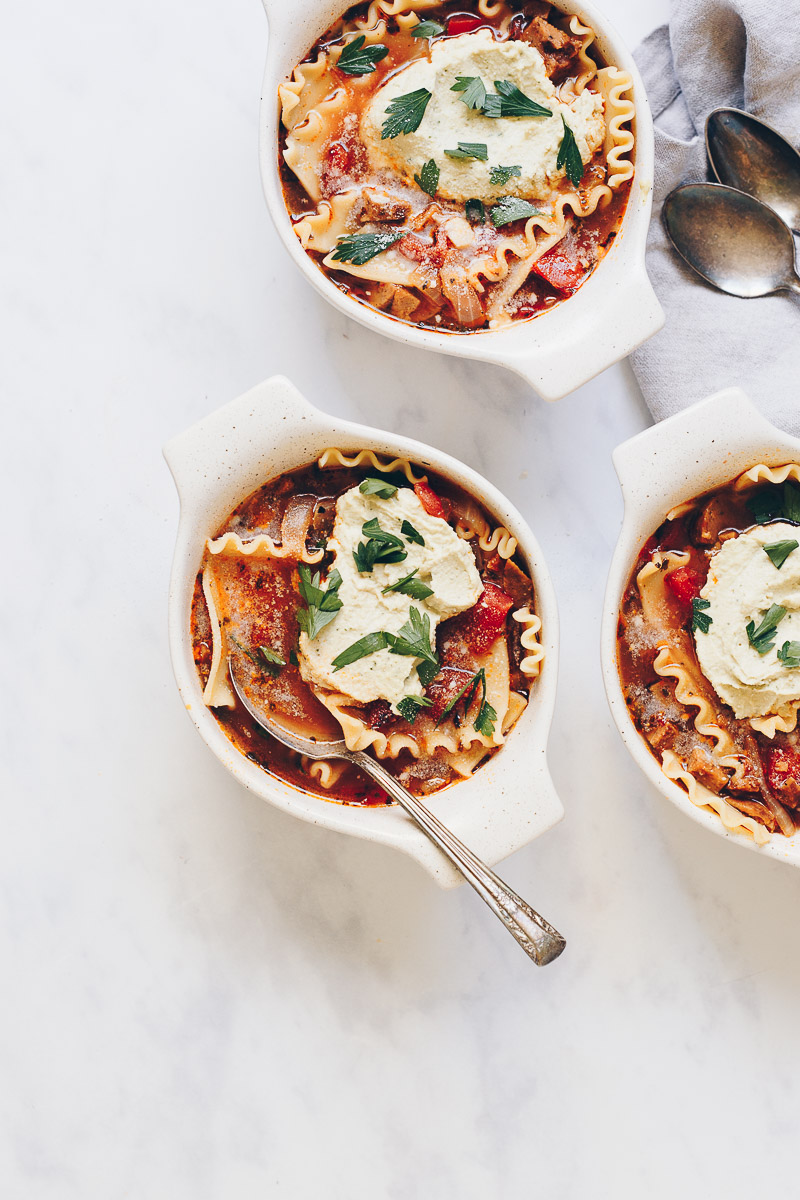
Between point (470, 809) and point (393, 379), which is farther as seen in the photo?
point (393, 379)

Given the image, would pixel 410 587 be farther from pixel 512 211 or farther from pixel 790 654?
pixel 512 211

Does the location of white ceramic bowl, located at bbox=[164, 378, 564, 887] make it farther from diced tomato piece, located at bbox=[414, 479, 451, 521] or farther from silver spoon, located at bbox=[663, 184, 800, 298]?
silver spoon, located at bbox=[663, 184, 800, 298]

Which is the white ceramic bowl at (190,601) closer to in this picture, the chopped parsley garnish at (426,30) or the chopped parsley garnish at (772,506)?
the chopped parsley garnish at (772,506)

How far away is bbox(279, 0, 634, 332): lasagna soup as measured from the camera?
2793mm

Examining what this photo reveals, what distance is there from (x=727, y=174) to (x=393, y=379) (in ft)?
4.04

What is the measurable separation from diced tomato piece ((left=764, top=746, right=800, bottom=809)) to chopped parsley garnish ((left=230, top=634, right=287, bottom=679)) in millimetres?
1424

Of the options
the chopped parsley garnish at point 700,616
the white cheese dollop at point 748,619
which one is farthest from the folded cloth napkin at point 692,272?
the chopped parsley garnish at point 700,616

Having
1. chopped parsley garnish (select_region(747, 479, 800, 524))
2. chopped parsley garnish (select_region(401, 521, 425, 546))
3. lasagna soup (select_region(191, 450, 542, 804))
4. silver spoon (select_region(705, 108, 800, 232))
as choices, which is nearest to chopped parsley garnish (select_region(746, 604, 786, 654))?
chopped parsley garnish (select_region(747, 479, 800, 524))

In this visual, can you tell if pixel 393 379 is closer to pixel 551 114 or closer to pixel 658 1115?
pixel 551 114

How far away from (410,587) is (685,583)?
2.65 ft

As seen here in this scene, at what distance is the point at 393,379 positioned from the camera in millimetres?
3121

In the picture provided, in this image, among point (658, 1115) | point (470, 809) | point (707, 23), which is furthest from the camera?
point (658, 1115)

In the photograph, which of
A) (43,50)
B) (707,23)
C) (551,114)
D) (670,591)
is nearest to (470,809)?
(670,591)

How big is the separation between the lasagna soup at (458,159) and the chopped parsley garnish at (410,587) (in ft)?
2.66
